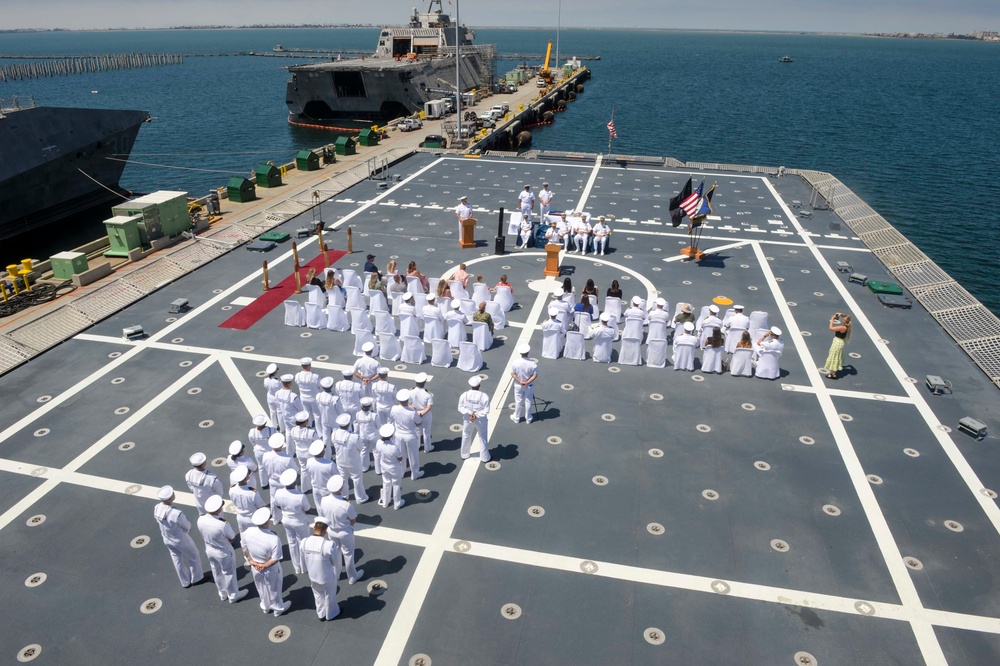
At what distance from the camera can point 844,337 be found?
14.3 meters

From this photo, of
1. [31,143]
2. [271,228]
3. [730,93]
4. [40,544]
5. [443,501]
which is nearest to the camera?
[40,544]

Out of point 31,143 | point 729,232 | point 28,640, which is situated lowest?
point 28,640

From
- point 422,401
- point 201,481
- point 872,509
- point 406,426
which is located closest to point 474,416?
point 422,401

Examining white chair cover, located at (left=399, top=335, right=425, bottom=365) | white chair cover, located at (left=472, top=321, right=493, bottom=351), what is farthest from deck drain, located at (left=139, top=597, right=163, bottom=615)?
white chair cover, located at (left=472, top=321, right=493, bottom=351)

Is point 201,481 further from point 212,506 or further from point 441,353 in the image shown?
point 441,353

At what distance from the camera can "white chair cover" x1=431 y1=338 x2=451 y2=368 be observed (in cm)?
1518

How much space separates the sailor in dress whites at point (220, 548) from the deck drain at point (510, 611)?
154 inches

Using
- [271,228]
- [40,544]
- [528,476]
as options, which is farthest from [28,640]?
[271,228]

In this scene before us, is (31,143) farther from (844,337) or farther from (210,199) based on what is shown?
(844,337)

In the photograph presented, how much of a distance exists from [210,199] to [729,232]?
74.8ft

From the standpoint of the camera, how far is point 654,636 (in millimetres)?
8469

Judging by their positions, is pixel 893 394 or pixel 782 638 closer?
pixel 782 638

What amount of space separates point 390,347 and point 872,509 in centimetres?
1113

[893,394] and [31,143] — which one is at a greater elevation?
[31,143]
